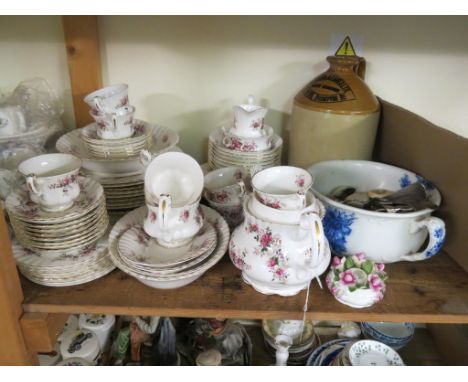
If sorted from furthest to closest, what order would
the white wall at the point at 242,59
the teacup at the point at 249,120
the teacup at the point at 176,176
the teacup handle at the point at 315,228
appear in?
the white wall at the point at 242,59 → the teacup at the point at 249,120 → the teacup at the point at 176,176 → the teacup handle at the point at 315,228

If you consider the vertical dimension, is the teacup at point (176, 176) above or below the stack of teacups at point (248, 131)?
below

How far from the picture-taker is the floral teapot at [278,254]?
526mm

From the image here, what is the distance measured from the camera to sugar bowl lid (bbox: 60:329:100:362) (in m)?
0.81

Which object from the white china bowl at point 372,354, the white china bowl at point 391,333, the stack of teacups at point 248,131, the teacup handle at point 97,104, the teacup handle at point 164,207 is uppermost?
the teacup handle at point 97,104

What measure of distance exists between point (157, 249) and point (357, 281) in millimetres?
291

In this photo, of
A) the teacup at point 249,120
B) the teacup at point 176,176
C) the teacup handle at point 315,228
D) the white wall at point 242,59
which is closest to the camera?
the teacup handle at point 315,228

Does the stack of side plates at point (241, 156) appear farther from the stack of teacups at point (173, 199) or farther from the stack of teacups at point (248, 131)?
the stack of teacups at point (173, 199)

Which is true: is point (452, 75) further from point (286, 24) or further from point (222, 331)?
point (222, 331)

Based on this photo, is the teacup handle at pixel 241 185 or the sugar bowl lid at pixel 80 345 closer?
the teacup handle at pixel 241 185

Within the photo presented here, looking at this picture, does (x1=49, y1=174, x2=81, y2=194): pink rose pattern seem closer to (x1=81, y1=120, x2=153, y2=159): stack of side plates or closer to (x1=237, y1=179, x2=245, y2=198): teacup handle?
(x1=81, y1=120, x2=153, y2=159): stack of side plates

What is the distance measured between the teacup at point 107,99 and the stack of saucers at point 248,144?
19 centimetres

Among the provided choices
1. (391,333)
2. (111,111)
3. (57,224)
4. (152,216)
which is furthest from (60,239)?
(391,333)

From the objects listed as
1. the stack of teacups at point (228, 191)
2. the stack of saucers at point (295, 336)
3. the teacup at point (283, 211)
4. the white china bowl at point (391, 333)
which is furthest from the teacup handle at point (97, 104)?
the white china bowl at point (391, 333)
